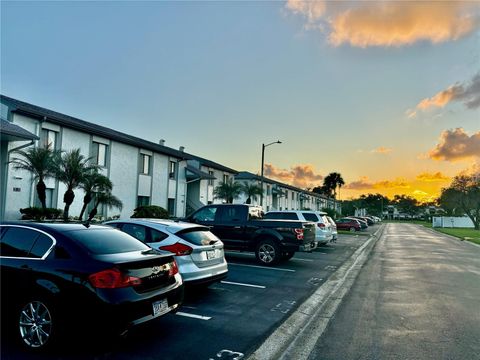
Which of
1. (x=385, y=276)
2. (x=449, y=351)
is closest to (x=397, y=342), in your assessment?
(x=449, y=351)

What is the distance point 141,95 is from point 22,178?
7.85 metres

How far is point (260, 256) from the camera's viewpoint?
12.2 meters

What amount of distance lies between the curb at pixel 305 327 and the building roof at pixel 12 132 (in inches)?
535

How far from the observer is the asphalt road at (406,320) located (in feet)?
15.5

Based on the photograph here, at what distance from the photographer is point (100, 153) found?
2230 centimetres

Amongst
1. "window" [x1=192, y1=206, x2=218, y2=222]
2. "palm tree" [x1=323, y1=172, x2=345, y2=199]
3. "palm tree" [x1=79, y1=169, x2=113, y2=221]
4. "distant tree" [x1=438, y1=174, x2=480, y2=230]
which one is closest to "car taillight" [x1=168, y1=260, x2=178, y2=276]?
"window" [x1=192, y1=206, x2=218, y2=222]

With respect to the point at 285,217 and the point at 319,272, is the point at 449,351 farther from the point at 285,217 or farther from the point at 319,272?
the point at 285,217

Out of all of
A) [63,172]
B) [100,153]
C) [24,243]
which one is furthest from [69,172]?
[24,243]

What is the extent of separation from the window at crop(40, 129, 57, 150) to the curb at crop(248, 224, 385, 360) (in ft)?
52.5

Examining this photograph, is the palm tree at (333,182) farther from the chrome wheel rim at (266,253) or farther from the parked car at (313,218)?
the chrome wheel rim at (266,253)

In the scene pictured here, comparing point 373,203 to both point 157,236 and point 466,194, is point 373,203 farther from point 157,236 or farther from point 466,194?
point 157,236

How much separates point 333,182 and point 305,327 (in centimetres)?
12150

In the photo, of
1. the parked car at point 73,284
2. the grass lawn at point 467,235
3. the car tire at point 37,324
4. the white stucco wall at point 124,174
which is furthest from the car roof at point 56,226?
the grass lawn at point 467,235

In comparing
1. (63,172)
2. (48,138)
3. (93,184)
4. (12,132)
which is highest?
(48,138)
